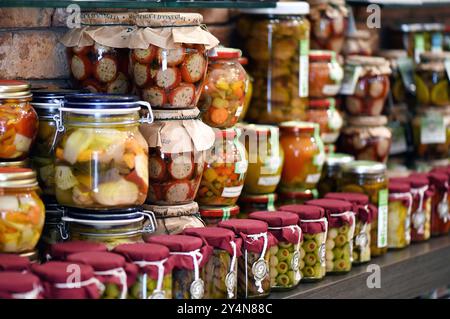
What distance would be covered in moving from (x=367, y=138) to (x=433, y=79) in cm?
38

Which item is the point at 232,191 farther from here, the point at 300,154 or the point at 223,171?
the point at 300,154

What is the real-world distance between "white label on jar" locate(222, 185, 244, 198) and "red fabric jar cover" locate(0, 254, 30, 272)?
2.20 ft

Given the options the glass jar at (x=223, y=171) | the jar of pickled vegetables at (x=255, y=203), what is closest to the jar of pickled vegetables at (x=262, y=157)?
the jar of pickled vegetables at (x=255, y=203)

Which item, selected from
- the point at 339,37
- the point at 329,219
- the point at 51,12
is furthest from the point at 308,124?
the point at 51,12

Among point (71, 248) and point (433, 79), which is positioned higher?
point (433, 79)

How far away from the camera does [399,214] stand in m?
2.74

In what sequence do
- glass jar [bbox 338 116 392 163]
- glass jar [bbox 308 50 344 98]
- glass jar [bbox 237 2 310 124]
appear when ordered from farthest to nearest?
glass jar [bbox 338 116 392 163] < glass jar [bbox 308 50 344 98] < glass jar [bbox 237 2 310 124]

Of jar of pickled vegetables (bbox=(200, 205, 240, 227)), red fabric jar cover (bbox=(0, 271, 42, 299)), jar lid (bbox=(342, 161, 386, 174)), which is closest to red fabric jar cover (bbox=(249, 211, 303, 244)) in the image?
jar of pickled vegetables (bbox=(200, 205, 240, 227))

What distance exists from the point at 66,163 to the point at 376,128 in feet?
4.61

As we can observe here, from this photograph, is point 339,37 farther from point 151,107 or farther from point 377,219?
point 151,107

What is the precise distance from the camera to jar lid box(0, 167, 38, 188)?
176 cm

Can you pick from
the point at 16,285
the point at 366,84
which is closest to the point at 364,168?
the point at 366,84

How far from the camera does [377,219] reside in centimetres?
261

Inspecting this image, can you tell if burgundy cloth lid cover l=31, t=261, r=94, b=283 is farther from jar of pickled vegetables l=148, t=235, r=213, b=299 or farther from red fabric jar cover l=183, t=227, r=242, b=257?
red fabric jar cover l=183, t=227, r=242, b=257
